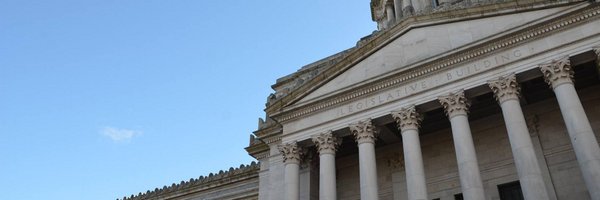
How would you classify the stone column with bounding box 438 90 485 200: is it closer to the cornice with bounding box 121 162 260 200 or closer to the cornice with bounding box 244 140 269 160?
the cornice with bounding box 244 140 269 160

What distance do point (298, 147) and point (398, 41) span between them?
6.35m

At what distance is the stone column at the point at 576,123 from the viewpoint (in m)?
14.6

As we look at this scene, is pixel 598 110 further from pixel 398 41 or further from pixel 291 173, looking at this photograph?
pixel 291 173

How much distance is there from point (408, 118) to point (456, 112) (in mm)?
1845

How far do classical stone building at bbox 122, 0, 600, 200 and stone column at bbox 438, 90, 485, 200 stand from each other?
0.13 feet

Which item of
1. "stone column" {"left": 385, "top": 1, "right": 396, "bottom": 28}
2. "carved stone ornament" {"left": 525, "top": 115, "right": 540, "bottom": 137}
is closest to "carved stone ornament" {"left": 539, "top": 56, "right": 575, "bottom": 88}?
"carved stone ornament" {"left": 525, "top": 115, "right": 540, "bottom": 137}

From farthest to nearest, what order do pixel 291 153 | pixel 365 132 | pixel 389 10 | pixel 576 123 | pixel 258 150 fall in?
pixel 389 10 < pixel 258 150 < pixel 291 153 < pixel 365 132 < pixel 576 123

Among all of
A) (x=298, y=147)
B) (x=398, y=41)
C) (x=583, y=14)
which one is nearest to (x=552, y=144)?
(x=583, y=14)

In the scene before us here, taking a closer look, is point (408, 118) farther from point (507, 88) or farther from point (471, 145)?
point (507, 88)

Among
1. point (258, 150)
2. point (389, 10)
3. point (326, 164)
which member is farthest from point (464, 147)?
point (389, 10)

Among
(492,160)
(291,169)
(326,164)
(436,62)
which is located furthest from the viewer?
(291,169)

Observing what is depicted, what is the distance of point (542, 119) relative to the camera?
20203 millimetres

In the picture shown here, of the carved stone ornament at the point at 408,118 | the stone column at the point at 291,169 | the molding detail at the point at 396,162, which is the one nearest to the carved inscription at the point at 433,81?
the carved stone ornament at the point at 408,118

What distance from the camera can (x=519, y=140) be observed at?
642 inches
